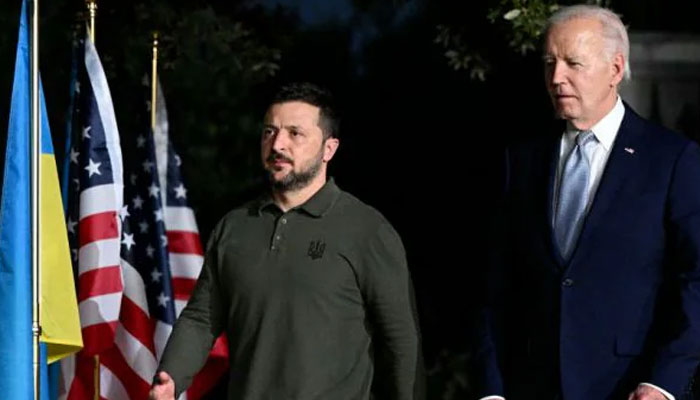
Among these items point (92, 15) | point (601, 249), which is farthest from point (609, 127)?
point (92, 15)

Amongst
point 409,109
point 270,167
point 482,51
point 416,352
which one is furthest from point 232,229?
point 409,109

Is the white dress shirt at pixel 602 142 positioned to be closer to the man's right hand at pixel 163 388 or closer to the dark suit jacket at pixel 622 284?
the dark suit jacket at pixel 622 284

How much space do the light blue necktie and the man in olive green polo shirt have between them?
0.72 m

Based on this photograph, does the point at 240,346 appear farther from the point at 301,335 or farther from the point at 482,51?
the point at 482,51

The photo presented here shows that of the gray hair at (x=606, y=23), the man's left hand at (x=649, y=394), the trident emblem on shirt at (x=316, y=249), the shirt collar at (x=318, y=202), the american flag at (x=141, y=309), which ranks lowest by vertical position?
the american flag at (x=141, y=309)

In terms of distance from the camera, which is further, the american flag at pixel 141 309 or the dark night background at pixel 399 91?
the dark night background at pixel 399 91

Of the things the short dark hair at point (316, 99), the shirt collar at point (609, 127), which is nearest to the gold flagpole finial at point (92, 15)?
the short dark hair at point (316, 99)

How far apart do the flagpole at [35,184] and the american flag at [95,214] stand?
109 centimetres

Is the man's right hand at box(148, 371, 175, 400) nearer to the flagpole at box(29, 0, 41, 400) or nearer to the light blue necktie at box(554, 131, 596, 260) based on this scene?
the flagpole at box(29, 0, 41, 400)

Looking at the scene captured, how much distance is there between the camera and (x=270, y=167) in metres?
6.13

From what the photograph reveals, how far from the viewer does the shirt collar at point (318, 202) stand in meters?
6.16

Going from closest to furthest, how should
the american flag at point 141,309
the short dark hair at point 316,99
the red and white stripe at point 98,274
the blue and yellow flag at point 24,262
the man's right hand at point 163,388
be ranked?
the man's right hand at point 163,388, the short dark hair at point 316,99, the blue and yellow flag at point 24,262, the red and white stripe at point 98,274, the american flag at point 141,309

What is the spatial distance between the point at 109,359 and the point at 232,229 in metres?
2.55

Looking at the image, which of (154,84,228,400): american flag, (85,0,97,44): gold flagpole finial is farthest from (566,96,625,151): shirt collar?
(154,84,228,400): american flag
